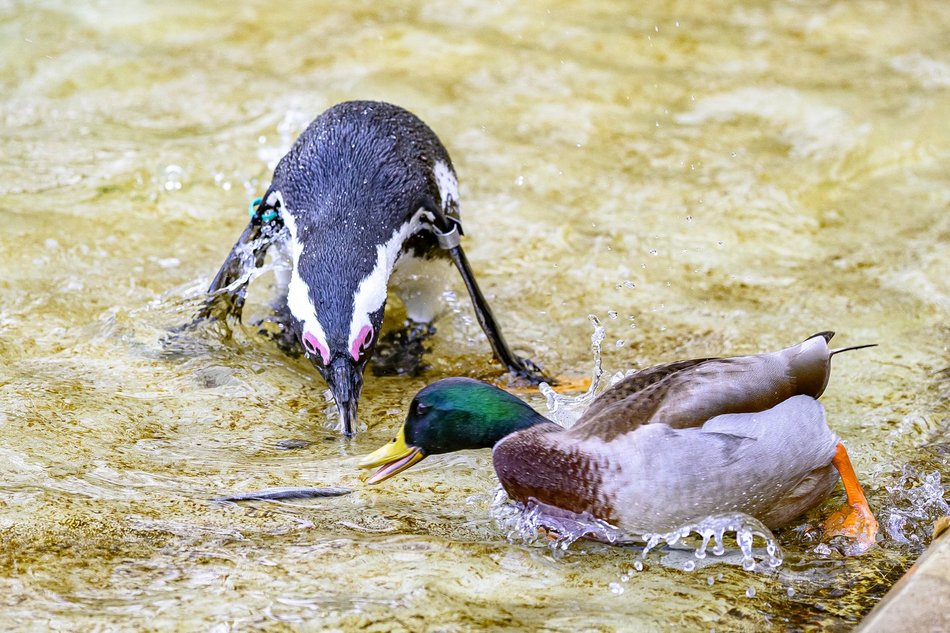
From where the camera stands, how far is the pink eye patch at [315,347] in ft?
13.5

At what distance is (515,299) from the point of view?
18.4 feet

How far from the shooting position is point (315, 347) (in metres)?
4.14

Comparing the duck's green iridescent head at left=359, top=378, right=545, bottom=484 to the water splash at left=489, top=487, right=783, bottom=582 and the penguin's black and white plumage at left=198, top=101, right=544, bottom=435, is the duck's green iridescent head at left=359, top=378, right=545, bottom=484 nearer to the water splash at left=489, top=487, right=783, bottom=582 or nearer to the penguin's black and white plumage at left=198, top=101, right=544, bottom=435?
the water splash at left=489, top=487, right=783, bottom=582

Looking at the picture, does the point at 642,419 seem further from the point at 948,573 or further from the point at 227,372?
the point at 227,372

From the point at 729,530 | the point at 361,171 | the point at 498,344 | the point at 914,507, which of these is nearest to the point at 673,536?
the point at 729,530

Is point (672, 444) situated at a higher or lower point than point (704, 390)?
lower

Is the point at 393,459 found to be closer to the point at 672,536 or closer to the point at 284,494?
the point at 284,494

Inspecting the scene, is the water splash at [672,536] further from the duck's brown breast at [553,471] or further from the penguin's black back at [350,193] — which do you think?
the penguin's black back at [350,193]

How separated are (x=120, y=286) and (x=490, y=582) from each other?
2983 mm

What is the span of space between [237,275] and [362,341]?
112 centimetres

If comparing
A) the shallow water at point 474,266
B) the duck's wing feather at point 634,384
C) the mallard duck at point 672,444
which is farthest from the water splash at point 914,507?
the duck's wing feather at point 634,384

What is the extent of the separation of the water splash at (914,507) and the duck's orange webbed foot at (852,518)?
0.09 m

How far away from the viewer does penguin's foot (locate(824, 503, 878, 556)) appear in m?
3.41

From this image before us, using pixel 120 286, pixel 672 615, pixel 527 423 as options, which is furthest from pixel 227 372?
pixel 672 615
